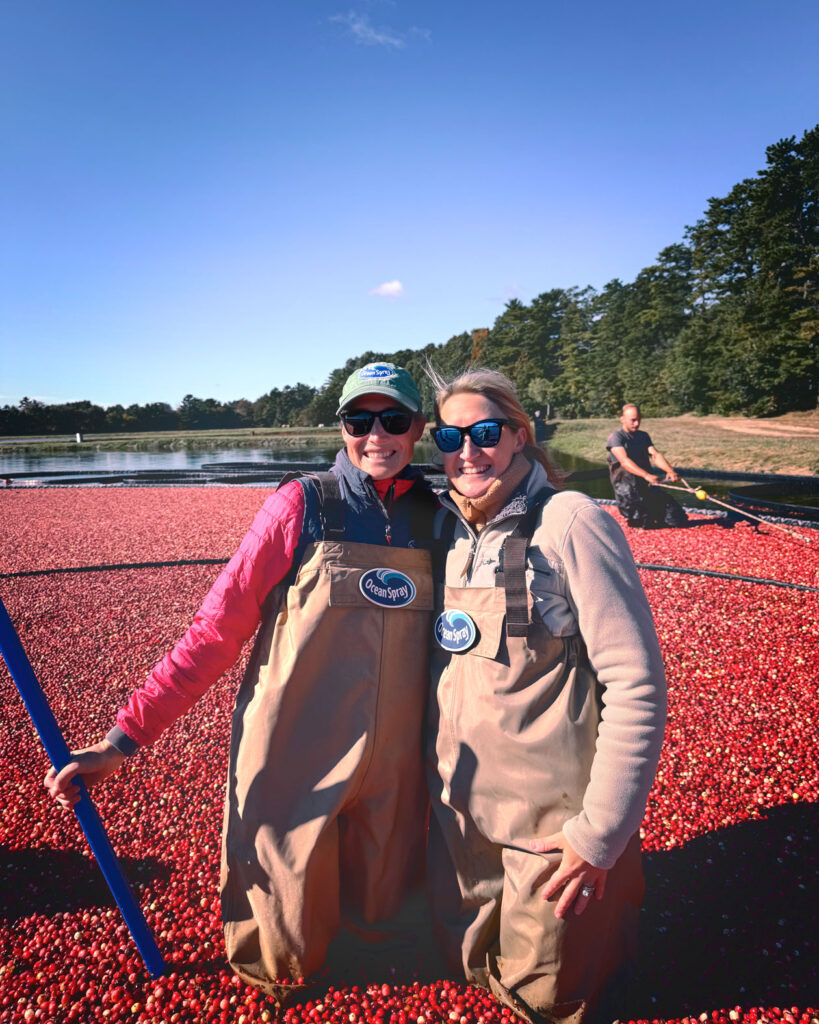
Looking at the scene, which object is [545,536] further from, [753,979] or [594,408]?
[594,408]

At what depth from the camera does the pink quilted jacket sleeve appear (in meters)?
1.92

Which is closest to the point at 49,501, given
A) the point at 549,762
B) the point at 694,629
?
the point at 694,629

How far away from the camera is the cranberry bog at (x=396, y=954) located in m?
2.16

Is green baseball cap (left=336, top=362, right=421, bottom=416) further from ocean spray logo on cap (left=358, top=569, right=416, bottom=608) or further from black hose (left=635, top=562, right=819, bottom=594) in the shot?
black hose (left=635, top=562, right=819, bottom=594)

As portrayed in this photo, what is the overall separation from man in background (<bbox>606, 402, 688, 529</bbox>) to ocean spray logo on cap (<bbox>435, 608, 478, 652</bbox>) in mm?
9108

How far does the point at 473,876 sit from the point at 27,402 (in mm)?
119588

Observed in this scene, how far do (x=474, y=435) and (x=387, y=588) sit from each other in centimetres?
62

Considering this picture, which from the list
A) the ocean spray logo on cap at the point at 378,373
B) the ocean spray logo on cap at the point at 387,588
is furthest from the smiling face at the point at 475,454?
the ocean spray logo on cap at the point at 387,588

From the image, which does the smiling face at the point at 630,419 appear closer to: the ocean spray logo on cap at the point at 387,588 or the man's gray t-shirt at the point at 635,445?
the man's gray t-shirt at the point at 635,445

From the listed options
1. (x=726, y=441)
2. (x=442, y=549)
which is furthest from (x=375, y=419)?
(x=726, y=441)

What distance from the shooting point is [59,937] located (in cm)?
249

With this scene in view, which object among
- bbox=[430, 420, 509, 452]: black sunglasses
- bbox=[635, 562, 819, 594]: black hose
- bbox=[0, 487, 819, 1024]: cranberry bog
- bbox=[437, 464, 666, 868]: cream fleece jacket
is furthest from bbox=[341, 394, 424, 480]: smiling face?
bbox=[635, 562, 819, 594]: black hose

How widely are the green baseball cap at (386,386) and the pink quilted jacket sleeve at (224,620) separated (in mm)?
410

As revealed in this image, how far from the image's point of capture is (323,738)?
1936 millimetres
